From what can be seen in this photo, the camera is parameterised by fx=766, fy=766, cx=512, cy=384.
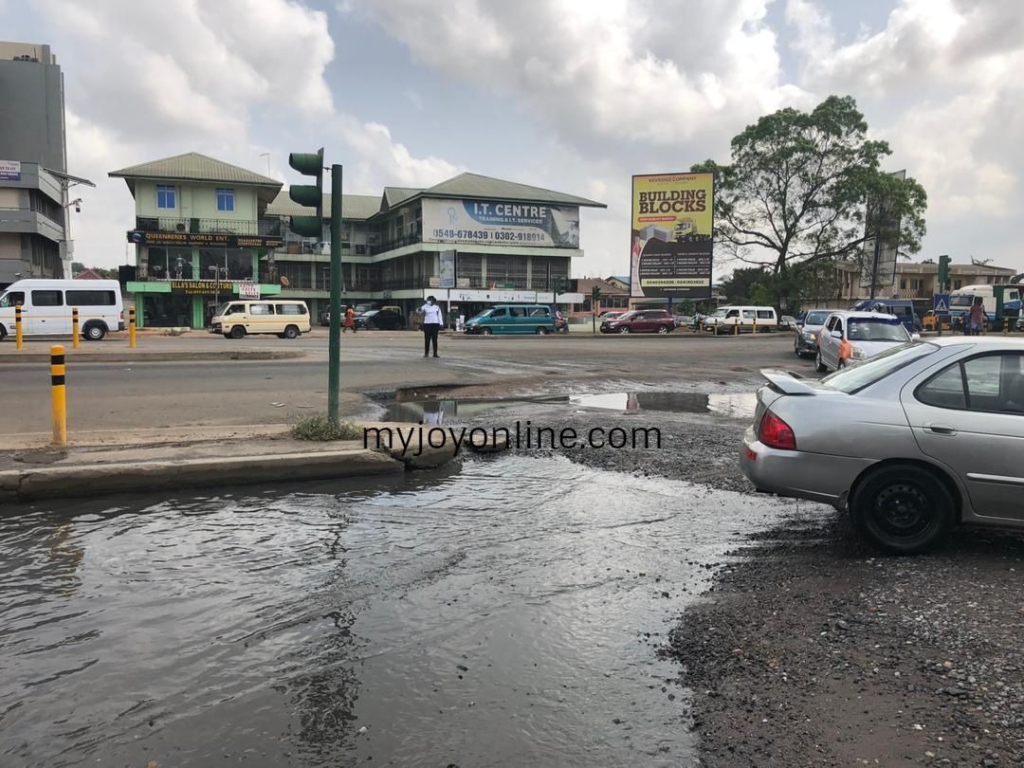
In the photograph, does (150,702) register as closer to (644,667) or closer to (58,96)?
(644,667)

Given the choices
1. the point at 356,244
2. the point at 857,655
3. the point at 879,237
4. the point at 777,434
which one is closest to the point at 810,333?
the point at 777,434

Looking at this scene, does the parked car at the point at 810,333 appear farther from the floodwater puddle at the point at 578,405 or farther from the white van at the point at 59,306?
the white van at the point at 59,306

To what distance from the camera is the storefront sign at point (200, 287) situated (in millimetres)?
52031

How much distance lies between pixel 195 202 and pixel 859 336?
163 feet

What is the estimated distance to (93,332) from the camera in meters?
27.8

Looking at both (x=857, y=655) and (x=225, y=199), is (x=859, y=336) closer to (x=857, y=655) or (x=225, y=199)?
(x=857, y=655)

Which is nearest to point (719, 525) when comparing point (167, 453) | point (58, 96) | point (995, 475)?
point (995, 475)

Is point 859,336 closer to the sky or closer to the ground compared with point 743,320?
closer to the ground

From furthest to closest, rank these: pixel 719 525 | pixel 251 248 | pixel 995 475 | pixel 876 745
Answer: pixel 251 248, pixel 719 525, pixel 995 475, pixel 876 745

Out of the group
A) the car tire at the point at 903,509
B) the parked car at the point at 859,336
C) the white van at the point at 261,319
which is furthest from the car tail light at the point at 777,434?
the white van at the point at 261,319

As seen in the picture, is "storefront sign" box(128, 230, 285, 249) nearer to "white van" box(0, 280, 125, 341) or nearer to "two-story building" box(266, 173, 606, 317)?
"two-story building" box(266, 173, 606, 317)

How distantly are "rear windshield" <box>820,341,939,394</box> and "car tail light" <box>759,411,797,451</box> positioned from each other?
1.73 feet

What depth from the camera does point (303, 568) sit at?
16.1 ft

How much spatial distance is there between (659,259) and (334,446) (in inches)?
1738
